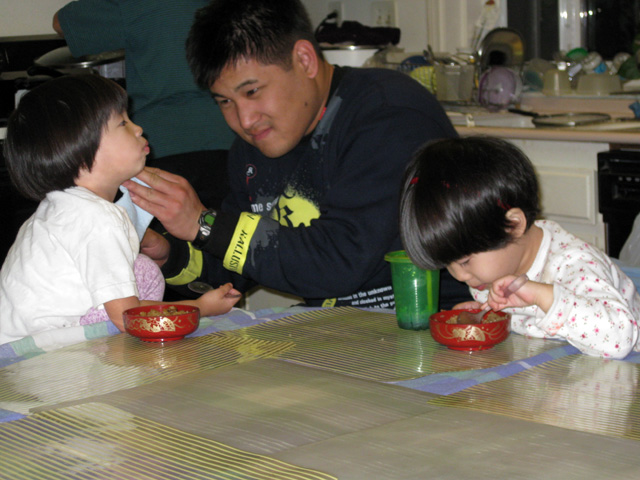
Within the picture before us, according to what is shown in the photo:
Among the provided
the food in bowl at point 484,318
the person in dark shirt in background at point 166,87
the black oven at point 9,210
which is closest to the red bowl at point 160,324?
the food in bowl at point 484,318

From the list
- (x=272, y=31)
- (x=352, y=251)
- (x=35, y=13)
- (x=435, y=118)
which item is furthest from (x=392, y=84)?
(x=35, y=13)

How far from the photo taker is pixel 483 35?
3.45 meters

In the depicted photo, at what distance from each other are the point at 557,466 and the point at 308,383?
1.12ft

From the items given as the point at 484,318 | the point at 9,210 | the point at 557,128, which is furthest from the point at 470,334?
the point at 9,210

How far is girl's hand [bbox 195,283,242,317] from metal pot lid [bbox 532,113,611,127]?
1603 mm

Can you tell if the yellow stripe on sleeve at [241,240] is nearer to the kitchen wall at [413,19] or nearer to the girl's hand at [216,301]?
the girl's hand at [216,301]

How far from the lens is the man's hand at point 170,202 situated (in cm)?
138

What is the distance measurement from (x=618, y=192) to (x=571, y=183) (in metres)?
0.17

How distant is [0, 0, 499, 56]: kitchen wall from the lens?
10.8ft

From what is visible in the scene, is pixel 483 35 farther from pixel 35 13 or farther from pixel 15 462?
pixel 15 462

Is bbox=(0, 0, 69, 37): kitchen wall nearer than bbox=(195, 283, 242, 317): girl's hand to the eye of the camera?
No

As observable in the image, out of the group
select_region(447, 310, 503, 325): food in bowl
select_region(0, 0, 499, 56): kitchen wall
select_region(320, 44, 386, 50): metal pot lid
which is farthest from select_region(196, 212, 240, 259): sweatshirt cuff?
select_region(0, 0, 499, 56): kitchen wall

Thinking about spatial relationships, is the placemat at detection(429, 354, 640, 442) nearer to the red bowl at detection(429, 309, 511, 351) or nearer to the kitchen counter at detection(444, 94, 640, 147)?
the red bowl at detection(429, 309, 511, 351)

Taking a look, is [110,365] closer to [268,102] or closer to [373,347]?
[373,347]
